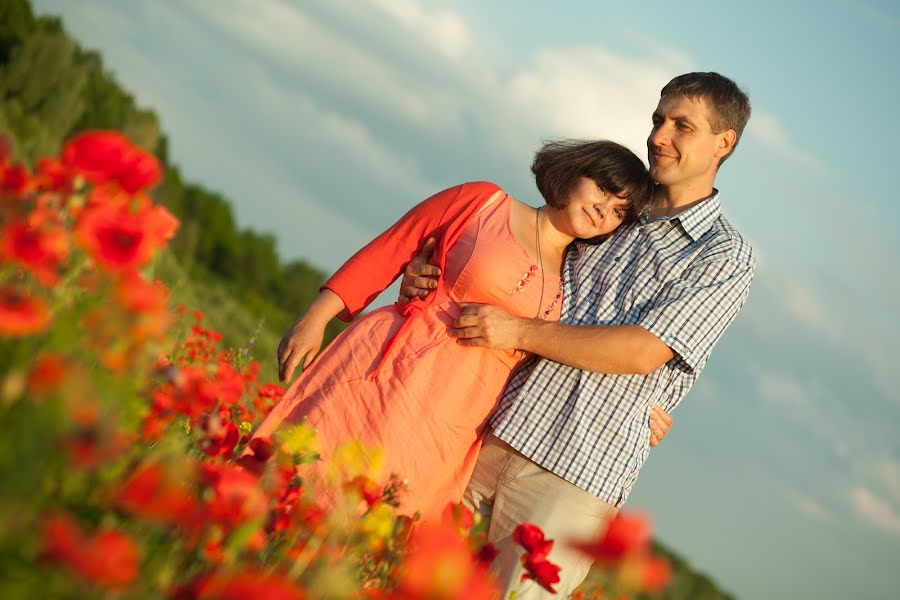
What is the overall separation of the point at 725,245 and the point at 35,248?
2.82 m

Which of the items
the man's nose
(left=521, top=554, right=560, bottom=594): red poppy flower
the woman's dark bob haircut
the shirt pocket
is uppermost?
the man's nose

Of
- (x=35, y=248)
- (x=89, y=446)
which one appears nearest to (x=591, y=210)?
(x=35, y=248)

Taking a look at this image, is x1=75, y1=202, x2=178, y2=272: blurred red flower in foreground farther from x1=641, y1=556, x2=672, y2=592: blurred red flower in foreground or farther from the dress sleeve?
the dress sleeve

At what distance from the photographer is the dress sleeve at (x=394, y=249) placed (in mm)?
3977

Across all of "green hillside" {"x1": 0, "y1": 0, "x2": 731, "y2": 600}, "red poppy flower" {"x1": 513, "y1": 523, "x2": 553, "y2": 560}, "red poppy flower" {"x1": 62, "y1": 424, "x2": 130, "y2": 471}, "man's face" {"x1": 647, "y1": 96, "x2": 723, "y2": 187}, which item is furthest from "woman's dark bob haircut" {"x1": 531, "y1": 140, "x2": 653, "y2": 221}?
"green hillside" {"x1": 0, "y1": 0, "x2": 731, "y2": 600}

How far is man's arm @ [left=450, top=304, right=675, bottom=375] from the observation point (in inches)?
140

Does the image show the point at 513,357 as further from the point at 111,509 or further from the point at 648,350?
the point at 111,509

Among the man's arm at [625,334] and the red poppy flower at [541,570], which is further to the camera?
the man's arm at [625,334]

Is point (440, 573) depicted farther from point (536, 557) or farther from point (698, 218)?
point (698, 218)

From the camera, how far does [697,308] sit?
369cm

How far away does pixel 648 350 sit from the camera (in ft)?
11.8

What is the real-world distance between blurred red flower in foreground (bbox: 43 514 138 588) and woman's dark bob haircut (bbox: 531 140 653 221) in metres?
2.86

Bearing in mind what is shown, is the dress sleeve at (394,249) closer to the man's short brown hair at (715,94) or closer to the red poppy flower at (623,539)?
the man's short brown hair at (715,94)

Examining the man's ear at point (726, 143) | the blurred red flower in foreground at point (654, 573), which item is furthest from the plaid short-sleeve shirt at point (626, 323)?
the blurred red flower in foreground at point (654, 573)
